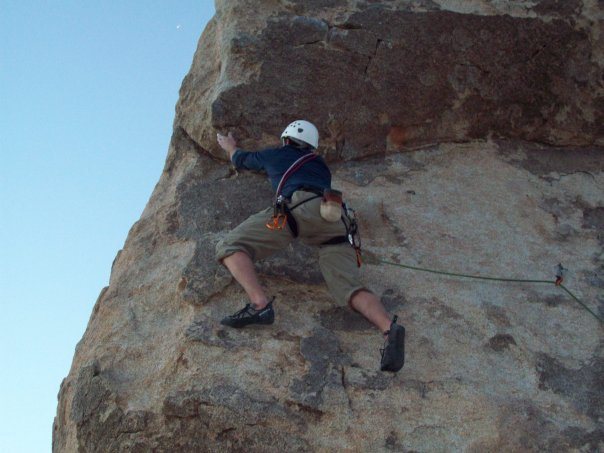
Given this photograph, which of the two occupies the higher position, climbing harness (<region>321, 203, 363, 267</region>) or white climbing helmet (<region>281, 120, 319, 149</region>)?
white climbing helmet (<region>281, 120, 319, 149</region>)

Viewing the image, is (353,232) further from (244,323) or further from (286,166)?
(244,323)

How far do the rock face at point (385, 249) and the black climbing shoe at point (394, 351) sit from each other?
5.4 inches

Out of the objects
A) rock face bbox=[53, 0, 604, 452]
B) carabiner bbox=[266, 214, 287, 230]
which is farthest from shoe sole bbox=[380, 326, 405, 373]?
carabiner bbox=[266, 214, 287, 230]

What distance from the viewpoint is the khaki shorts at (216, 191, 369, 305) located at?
5.98 m

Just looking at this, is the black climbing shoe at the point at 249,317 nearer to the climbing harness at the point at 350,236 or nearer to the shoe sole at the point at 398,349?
the climbing harness at the point at 350,236

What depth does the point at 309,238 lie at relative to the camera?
623 cm

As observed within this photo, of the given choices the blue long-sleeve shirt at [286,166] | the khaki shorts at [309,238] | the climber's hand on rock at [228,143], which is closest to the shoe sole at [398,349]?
the khaki shorts at [309,238]

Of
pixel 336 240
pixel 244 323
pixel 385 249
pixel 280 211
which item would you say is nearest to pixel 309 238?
pixel 336 240

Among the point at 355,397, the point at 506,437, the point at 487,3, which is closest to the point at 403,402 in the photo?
the point at 355,397

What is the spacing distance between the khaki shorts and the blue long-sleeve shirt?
115mm

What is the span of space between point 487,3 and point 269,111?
7.13 ft

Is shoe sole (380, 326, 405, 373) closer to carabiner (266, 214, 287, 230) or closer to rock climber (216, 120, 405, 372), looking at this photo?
rock climber (216, 120, 405, 372)

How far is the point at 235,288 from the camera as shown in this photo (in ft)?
20.2

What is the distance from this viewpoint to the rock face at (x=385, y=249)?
17.9ft
